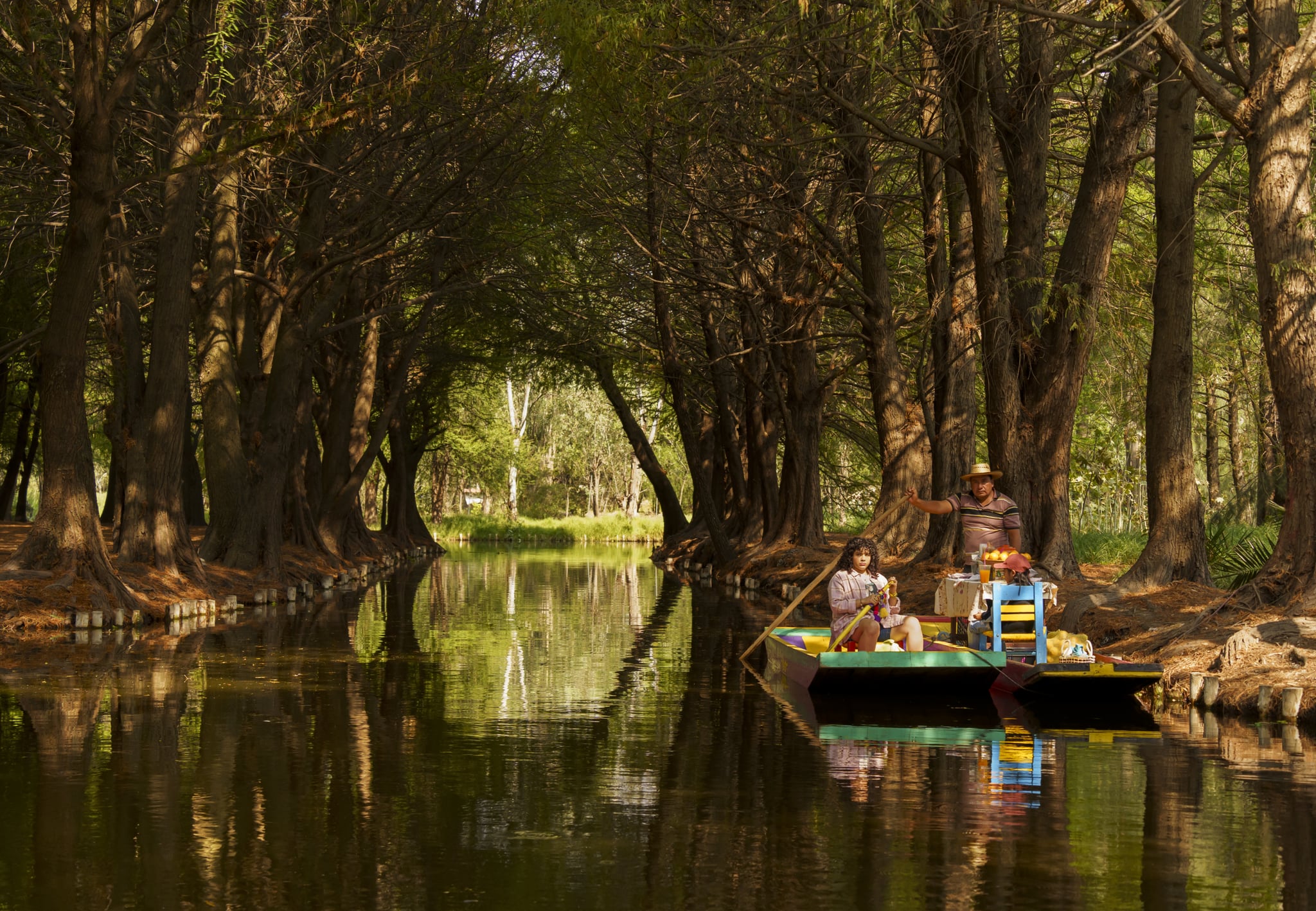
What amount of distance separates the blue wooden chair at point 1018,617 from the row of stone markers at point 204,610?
9.70 metres

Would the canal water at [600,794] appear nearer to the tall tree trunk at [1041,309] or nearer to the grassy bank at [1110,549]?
the tall tree trunk at [1041,309]

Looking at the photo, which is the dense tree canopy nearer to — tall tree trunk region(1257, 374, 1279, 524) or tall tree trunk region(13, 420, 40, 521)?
tall tree trunk region(1257, 374, 1279, 524)

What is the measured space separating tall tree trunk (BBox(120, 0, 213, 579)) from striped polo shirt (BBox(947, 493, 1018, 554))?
1178 centimetres

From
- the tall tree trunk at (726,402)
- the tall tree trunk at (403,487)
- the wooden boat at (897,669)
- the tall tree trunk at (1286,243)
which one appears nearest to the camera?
the wooden boat at (897,669)

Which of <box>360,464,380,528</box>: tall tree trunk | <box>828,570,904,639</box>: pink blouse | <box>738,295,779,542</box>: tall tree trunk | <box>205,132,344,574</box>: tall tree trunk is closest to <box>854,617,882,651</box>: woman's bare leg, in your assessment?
<box>828,570,904,639</box>: pink blouse

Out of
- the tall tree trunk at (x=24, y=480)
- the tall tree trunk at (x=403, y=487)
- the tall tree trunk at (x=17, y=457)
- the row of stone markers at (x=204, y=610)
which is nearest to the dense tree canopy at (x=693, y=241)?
the row of stone markers at (x=204, y=610)

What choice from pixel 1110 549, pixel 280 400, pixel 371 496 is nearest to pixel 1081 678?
pixel 1110 549

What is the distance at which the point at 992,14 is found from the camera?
16.8m

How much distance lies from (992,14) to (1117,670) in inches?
321

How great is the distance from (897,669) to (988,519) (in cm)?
287

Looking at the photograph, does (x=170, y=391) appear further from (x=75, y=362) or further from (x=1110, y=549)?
(x=1110, y=549)

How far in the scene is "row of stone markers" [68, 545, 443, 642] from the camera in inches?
683

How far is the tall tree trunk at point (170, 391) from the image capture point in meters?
21.3

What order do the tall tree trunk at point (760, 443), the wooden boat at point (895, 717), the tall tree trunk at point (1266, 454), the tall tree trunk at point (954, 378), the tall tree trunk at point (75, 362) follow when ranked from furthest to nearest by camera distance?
the tall tree trunk at point (760, 443) < the tall tree trunk at point (1266, 454) < the tall tree trunk at point (954, 378) < the tall tree trunk at point (75, 362) < the wooden boat at point (895, 717)
